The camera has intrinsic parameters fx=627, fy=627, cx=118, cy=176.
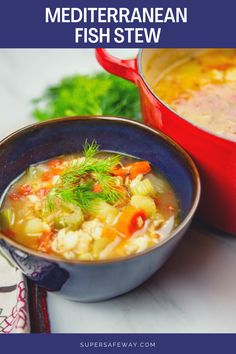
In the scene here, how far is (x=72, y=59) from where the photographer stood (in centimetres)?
374

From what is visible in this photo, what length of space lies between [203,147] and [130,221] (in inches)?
16.1

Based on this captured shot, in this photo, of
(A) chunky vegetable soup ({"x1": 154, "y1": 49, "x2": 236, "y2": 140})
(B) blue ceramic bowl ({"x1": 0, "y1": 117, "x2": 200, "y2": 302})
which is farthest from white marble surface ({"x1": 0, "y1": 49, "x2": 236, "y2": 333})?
(A) chunky vegetable soup ({"x1": 154, "y1": 49, "x2": 236, "y2": 140})

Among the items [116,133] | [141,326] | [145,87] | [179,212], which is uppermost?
[145,87]

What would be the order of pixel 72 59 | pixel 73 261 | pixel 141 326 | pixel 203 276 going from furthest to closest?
pixel 72 59 < pixel 203 276 < pixel 141 326 < pixel 73 261

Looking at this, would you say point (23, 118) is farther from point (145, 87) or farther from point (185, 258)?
point (185, 258)

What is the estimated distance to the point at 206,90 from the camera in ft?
9.45

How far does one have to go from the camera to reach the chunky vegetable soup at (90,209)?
2.21 meters

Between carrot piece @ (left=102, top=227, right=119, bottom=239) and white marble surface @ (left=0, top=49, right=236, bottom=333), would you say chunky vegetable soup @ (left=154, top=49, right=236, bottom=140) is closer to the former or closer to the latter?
white marble surface @ (left=0, top=49, right=236, bottom=333)

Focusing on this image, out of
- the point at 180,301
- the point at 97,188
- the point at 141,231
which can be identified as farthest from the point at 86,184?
the point at 180,301

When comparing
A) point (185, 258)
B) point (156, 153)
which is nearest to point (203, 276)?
point (185, 258)

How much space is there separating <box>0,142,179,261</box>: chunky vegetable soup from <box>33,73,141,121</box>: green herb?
2.12 ft

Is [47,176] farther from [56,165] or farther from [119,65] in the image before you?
[119,65]

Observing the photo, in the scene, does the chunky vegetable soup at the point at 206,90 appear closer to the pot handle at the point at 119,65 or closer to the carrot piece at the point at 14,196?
the pot handle at the point at 119,65

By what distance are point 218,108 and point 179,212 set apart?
58 centimetres
